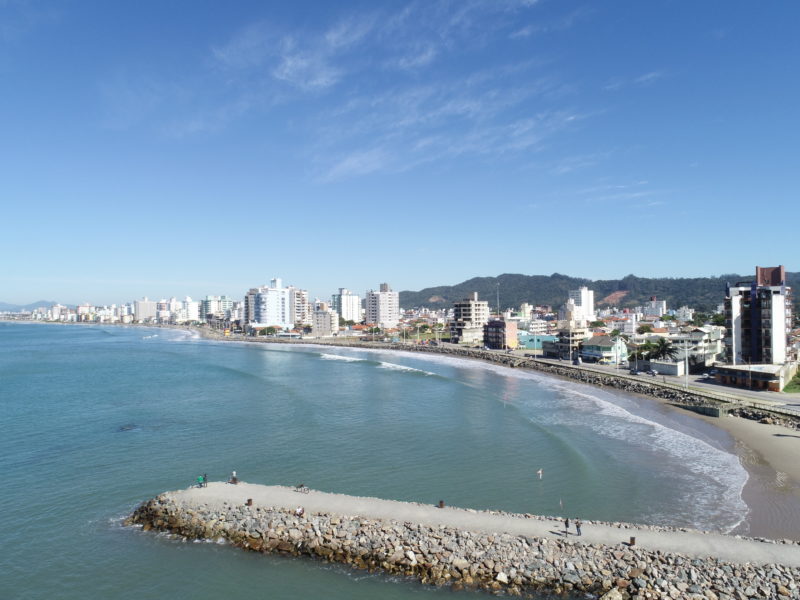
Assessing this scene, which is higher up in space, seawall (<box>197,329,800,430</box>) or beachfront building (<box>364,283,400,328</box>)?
beachfront building (<box>364,283,400,328</box>)

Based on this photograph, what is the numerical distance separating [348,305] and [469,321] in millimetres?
81654

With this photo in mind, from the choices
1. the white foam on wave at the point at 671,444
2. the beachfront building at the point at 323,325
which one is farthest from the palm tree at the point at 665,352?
the beachfront building at the point at 323,325

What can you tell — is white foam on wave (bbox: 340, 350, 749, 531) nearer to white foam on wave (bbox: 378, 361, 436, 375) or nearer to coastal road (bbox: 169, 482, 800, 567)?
coastal road (bbox: 169, 482, 800, 567)

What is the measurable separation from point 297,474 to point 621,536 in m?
11.8

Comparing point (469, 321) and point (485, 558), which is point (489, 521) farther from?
point (469, 321)

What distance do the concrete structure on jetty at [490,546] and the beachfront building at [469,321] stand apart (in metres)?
74.3

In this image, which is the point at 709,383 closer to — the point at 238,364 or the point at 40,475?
the point at 40,475

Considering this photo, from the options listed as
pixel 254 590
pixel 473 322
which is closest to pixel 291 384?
pixel 254 590

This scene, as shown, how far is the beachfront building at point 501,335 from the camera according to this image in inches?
2936

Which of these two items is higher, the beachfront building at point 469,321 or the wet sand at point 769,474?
the beachfront building at point 469,321

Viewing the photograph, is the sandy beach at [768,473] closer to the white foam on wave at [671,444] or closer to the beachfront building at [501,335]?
the white foam on wave at [671,444]

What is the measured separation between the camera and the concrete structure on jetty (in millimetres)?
11188

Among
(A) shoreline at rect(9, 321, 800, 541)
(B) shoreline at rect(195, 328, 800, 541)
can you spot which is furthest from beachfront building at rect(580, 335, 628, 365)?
(B) shoreline at rect(195, 328, 800, 541)

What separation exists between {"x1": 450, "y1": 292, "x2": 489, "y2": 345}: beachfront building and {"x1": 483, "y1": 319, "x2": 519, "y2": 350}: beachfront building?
399 inches
